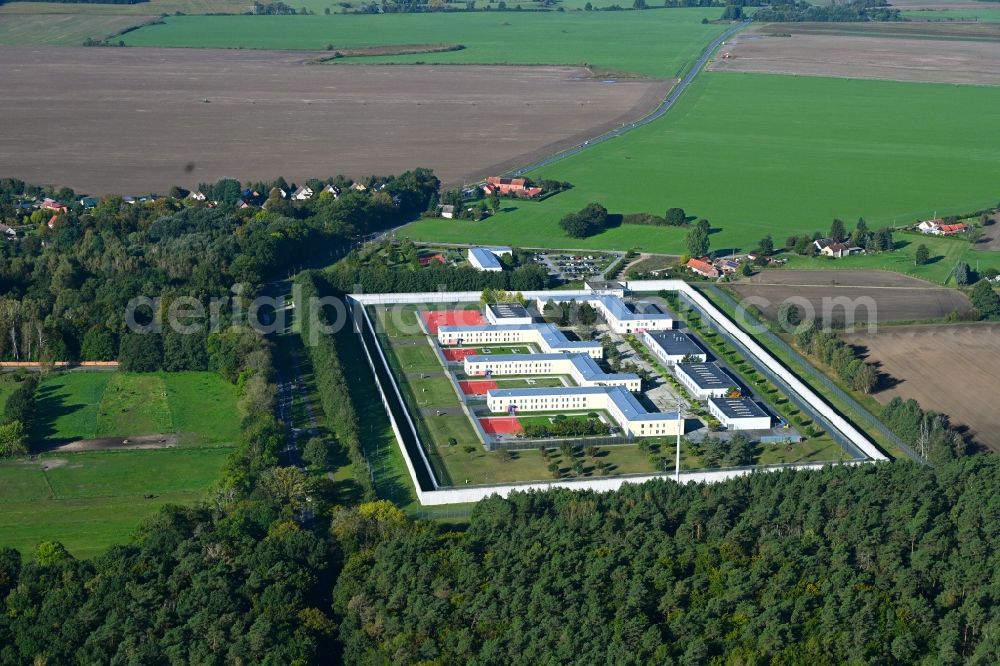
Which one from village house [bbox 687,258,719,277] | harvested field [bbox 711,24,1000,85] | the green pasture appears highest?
village house [bbox 687,258,719,277]

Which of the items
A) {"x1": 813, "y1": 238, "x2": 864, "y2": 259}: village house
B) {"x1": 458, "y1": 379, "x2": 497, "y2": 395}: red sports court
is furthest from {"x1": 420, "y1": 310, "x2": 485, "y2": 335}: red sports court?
{"x1": 813, "y1": 238, "x2": 864, "y2": 259}: village house

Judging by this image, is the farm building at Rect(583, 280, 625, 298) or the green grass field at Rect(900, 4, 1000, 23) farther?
the green grass field at Rect(900, 4, 1000, 23)

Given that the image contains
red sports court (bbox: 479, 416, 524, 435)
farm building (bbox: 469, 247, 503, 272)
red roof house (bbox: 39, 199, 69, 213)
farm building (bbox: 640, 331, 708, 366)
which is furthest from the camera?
red roof house (bbox: 39, 199, 69, 213)

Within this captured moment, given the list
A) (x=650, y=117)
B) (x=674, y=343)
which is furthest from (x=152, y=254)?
(x=650, y=117)

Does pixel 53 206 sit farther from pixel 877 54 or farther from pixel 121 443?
pixel 877 54

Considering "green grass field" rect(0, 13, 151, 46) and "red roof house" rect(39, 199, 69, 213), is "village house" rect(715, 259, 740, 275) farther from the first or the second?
"green grass field" rect(0, 13, 151, 46)

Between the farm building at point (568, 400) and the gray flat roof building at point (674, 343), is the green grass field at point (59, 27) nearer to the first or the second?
the gray flat roof building at point (674, 343)

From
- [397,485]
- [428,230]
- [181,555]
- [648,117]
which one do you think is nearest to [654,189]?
[428,230]
